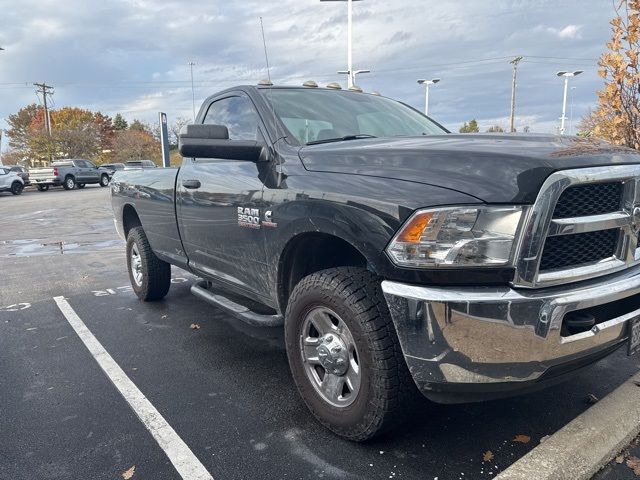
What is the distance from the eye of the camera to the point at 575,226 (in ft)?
7.04

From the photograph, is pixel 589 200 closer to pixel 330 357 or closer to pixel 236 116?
pixel 330 357

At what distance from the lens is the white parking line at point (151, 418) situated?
99.3 inches

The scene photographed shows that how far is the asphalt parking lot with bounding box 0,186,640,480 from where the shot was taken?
254 centimetres

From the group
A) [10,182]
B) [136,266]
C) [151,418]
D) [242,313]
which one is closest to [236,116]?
[242,313]

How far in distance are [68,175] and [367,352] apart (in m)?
33.6

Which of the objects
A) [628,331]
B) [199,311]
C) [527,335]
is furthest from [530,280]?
[199,311]

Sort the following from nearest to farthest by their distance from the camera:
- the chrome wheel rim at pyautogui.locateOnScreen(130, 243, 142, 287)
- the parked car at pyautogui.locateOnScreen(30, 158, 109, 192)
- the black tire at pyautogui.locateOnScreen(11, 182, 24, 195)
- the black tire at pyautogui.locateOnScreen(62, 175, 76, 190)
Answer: the chrome wheel rim at pyautogui.locateOnScreen(130, 243, 142, 287)
the black tire at pyautogui.locateOnScreen(11, 182, 24, 195)
the parked car at pyautogui.locateOnScreen(30, 158, 109, 192)
the black tire at pyautogui.locateOnScreen(62, 175, 76, 190)

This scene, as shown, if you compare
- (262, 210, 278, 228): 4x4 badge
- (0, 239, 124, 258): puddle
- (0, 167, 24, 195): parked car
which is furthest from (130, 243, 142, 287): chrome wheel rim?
(0, 167, 24, 195): parked car

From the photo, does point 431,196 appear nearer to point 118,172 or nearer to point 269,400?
point 269,400

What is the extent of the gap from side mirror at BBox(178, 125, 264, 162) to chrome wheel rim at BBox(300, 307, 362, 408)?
1.05 m

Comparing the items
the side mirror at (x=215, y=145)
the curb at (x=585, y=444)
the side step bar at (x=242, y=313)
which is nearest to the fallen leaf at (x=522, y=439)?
the curb at (x=585, y=444)

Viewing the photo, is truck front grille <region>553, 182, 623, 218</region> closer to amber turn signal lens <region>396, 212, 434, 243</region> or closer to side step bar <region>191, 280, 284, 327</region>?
amber turn signal lens <region>396, 212, 434, 243</region>

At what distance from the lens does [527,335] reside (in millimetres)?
Answer: 2045

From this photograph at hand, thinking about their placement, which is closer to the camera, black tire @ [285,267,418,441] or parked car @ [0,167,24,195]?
black tire @ [285,267,418,441]
